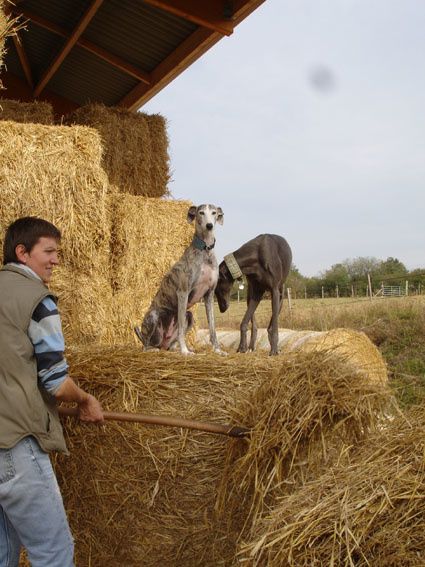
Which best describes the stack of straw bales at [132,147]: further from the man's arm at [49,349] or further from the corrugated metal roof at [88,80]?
the man's arm at [49,349]

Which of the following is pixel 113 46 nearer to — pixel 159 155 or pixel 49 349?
pixel 159 155

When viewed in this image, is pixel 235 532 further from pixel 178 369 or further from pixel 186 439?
pixel 178 369

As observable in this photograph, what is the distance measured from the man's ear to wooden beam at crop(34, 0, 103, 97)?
6.90 metres

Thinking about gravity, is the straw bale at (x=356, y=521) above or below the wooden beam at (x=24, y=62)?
below

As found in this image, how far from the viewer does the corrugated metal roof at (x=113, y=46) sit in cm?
916

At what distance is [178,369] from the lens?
4.30m

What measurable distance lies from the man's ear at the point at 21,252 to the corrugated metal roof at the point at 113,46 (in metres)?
5.94

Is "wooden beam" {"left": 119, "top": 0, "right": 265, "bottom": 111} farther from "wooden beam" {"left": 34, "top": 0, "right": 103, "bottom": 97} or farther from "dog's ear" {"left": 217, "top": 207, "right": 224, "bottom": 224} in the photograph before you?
"dog's ear" {"left": 217, "top": 207, "right": 224, "bottom": 224}

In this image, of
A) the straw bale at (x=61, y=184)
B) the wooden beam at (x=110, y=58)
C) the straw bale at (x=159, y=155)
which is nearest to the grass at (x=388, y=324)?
the straw bale at (x=159, y=155)

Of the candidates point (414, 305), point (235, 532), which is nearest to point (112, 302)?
point (235, 532)

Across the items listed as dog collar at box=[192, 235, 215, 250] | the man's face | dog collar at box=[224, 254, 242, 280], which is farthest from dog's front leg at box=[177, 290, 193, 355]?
the man's face

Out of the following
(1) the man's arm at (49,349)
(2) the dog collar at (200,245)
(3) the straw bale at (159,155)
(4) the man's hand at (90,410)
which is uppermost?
(3) the straw bale at (159,155)

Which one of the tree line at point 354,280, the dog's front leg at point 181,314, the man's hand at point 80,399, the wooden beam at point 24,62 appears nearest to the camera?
the man's hand at point 80,399

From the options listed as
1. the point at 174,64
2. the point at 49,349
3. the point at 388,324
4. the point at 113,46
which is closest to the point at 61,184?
the point at 49,349
